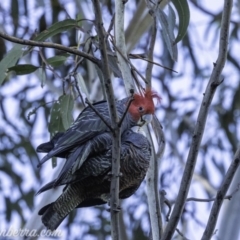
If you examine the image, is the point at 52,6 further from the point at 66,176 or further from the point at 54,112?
the point at 66,176

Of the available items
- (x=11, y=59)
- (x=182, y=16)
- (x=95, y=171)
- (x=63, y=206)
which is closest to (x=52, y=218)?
(x=63, y=206)

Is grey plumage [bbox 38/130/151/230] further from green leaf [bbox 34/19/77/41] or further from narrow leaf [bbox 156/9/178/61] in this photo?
green leaf [bbox 34/19/77/41]

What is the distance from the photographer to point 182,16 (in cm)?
187

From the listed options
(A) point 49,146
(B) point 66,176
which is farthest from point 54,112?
(B) point 66,176

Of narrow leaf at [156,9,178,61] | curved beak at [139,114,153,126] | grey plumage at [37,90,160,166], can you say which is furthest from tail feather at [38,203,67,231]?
narrow leaf at [156,9,178,61]

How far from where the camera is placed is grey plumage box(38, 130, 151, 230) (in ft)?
5.71

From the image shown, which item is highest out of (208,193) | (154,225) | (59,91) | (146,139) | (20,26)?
(20,26)

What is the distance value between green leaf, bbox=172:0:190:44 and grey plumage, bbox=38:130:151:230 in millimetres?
314

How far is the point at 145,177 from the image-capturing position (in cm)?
188

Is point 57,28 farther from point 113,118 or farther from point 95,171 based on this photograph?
point 113,118

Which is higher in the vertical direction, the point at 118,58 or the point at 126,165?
the point at 118,58

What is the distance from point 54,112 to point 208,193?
208cm

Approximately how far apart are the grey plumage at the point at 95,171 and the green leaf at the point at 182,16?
314 millimetres

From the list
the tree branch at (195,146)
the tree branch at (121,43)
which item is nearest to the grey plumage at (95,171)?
the tree branch at (121,43)
